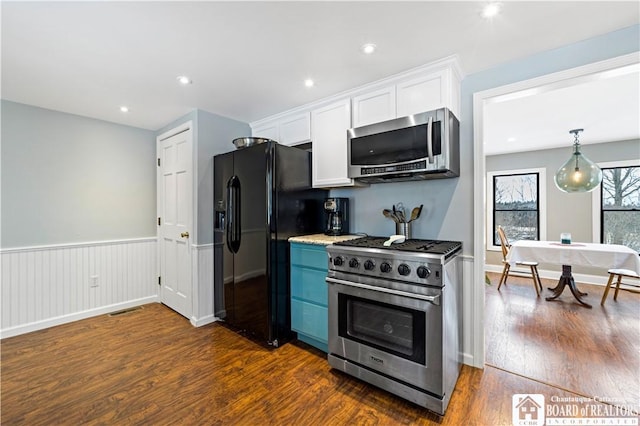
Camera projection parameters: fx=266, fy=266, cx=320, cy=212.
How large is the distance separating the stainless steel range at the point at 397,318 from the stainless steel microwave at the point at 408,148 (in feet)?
2.04

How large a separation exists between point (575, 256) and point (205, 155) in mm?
5003

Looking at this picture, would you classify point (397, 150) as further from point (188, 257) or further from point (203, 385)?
point (188, 257)

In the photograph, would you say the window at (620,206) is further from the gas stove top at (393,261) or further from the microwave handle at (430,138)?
the microwave handle at (430,138)

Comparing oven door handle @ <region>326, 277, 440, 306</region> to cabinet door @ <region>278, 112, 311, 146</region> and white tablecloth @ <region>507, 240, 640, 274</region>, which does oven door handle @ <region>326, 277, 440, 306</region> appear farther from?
white tablecloth @ <region>507, 240, 640, 274</region>

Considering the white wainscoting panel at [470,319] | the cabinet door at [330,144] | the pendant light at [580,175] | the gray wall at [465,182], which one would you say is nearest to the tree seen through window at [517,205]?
the pendant light at [580,175]

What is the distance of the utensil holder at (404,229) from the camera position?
2.43 meters

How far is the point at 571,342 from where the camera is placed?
2.57 metres

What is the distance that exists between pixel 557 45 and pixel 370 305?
91.0 inches

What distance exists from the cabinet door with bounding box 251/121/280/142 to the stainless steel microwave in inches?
47.5

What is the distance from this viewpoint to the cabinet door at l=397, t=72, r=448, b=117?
6.77 ft

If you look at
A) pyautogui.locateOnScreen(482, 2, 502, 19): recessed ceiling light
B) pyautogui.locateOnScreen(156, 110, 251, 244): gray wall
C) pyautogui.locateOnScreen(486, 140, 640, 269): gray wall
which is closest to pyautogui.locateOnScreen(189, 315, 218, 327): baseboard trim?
pyautogui.locateOnScreen(156, 110, 251, 244): gray wall

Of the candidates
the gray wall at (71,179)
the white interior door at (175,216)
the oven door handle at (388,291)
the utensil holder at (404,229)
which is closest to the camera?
the oven door handle at (388,291)

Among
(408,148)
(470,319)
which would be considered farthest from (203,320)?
(408,148)

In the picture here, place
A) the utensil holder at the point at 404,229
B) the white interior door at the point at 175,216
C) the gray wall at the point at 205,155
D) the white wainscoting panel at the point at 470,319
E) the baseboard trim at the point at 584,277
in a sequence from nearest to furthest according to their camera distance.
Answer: the white wainscoting panel at the point at 470,319 → the utensil holder at the point at 404,229 → the gray wall at the point at 205,155 → the white interior door at the point at 175,216 → the baseboard trim at the point at 584,277
